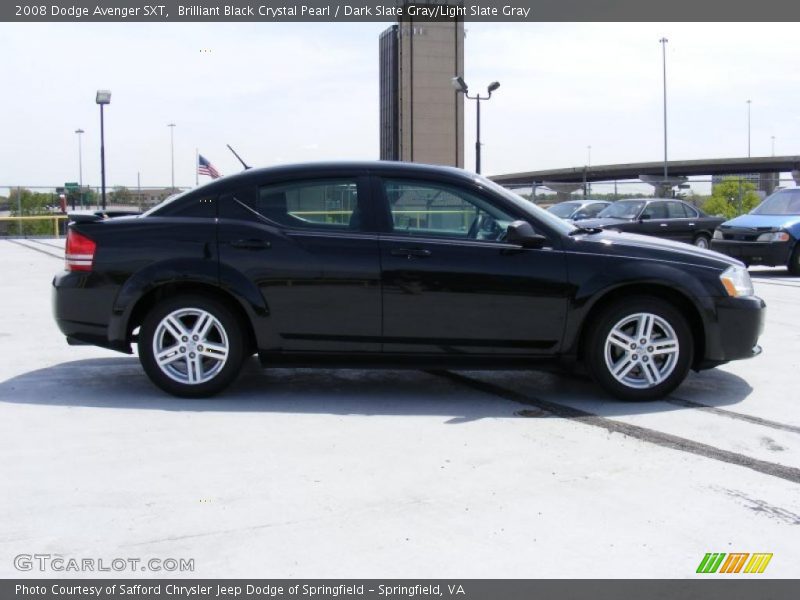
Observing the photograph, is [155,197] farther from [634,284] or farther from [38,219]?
[634,284]

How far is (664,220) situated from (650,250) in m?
16.2

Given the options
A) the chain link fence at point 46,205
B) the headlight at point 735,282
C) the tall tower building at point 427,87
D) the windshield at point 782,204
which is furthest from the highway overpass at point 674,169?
the headlight at point 735,282

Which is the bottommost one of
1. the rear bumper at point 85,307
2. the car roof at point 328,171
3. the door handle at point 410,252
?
the rear bumper at point 85,307

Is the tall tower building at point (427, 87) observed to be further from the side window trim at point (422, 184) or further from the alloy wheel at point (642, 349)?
the alloy wheel at point (642, 349)

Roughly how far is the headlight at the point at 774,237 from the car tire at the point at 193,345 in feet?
41.2

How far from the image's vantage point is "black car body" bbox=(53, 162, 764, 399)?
5.97 metres

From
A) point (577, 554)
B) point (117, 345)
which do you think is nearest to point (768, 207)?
point (117, 345)

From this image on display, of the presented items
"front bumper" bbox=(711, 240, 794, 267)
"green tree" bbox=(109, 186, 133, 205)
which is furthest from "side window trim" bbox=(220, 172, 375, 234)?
"green tree" bbox=(109, 186, 133, 205)

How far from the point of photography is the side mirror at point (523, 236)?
5902mm

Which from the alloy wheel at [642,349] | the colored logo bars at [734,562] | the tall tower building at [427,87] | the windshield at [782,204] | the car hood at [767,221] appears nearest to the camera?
the colored logo bars at [734,562]

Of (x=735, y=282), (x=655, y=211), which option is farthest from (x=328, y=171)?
(x=655, y=211)

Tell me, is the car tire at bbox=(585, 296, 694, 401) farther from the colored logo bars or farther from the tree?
the tree
